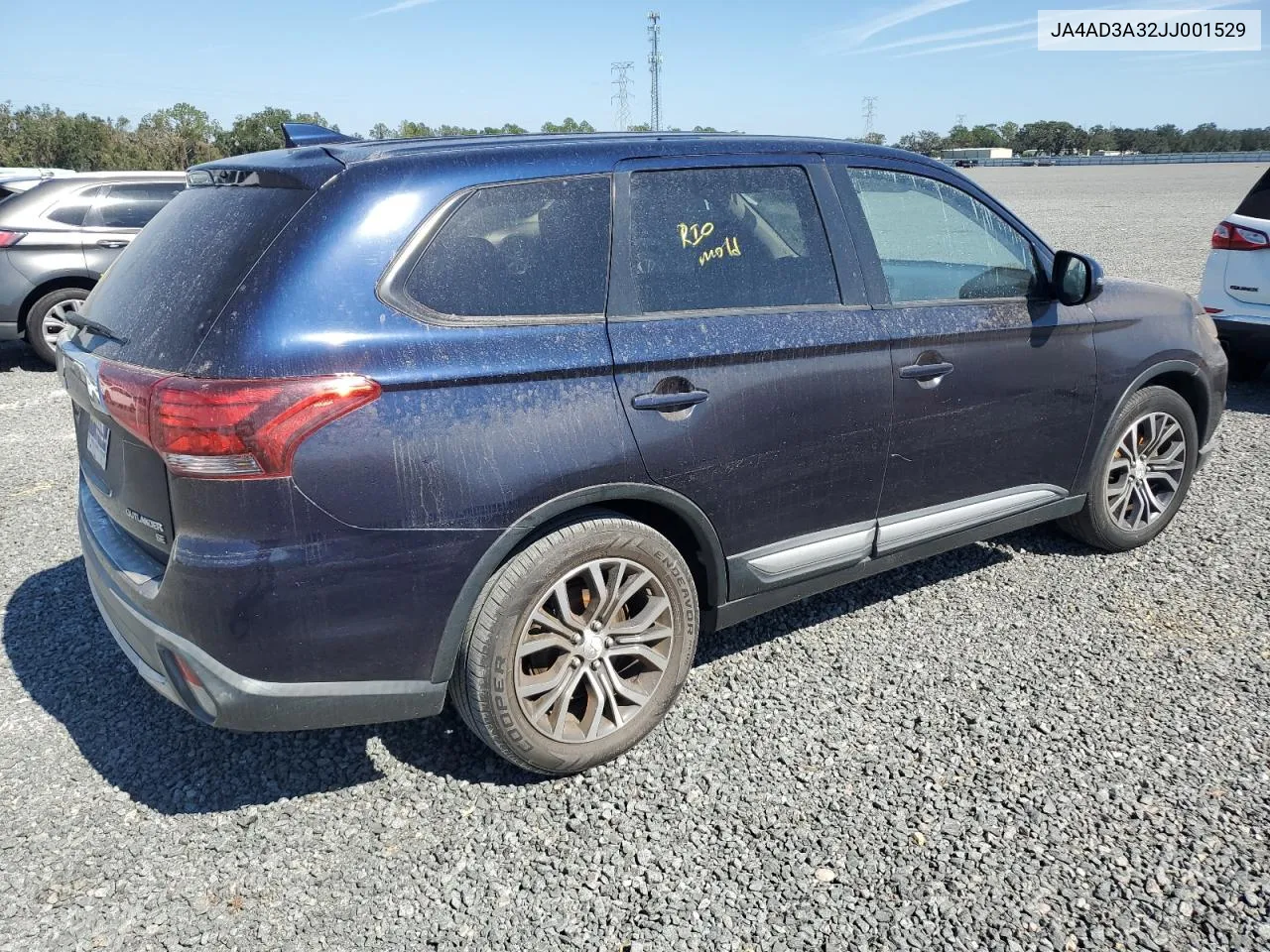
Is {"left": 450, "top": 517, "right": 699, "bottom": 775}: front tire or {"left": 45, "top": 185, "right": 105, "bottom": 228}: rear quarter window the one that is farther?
{"left": 45, "top": 185, "right": 105, "bottom": 228}: rear quarter window

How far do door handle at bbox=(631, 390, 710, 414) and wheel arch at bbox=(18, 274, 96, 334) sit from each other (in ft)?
26.4

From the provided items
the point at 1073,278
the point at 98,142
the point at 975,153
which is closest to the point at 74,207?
the point at 1073,278

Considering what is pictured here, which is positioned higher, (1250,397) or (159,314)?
(159,314)

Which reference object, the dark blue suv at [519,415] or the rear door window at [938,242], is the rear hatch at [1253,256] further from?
the dark blue suv at [519,415]

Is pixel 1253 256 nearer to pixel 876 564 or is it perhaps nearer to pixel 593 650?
pixel 876 564

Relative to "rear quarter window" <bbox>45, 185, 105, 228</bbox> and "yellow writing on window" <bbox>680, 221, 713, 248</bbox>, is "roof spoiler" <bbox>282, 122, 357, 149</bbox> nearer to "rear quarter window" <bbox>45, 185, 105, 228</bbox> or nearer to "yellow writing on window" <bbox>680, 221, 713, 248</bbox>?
"yellow writing on window" <bbox>680, 221, 713, 248</bbox>

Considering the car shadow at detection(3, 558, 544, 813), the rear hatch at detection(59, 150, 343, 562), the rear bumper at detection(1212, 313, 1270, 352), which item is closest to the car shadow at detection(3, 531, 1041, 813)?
the car shadow at detection(3, 558, 544, 813)

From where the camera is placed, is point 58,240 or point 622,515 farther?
point 58,240

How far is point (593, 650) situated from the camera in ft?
9.93

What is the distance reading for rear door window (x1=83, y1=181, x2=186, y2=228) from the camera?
30.4 feet

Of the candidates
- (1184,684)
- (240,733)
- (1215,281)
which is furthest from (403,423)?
(1215,281)

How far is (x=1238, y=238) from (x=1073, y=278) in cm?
398

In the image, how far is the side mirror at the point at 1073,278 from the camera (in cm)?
399

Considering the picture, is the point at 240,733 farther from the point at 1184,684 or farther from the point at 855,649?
the point at 1184,684
